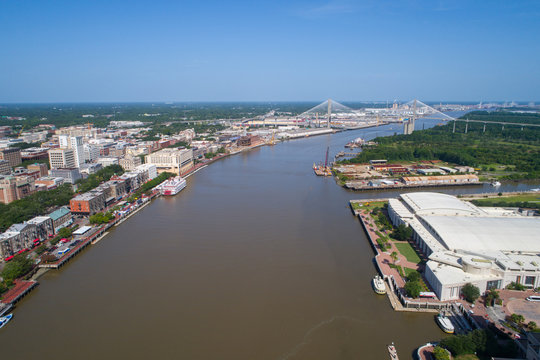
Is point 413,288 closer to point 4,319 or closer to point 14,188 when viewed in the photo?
point 4,319

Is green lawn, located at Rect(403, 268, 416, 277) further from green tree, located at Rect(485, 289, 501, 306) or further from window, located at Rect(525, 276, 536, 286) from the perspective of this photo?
window, located at Rect(525, 276, 536, 286)

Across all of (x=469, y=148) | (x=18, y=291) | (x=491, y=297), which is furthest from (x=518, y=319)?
(x=469, y=148)

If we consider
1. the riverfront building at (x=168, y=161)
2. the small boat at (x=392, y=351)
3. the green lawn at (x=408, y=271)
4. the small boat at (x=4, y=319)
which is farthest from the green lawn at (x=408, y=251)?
the riverfront building at (x=168, y=161)

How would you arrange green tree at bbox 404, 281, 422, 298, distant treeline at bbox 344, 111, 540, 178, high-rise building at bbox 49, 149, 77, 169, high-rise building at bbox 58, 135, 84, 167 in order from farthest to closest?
distant treeline at bbox 344, 111, 540, 178, high-rise building at bbox 58, 135, 84, 167, high-rise building at bbox 49, 149, 77, 169, green tree at bbox 404, 281, 422, 298

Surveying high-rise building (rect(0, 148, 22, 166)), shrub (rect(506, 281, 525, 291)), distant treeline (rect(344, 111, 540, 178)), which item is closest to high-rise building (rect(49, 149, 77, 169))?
high-rise building (rect(0, 148, 22, 166))

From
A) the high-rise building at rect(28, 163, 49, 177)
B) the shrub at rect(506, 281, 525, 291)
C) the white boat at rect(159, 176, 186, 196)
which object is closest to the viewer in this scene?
the shrub at rect(506, 281, 525, 291)

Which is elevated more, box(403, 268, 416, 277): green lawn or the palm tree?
the palm tree
